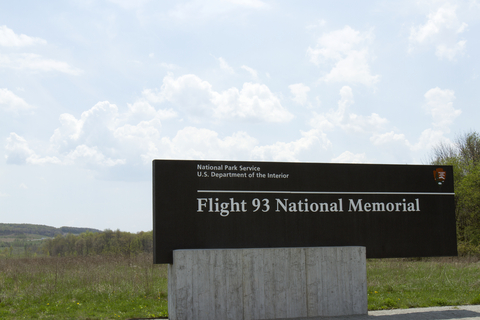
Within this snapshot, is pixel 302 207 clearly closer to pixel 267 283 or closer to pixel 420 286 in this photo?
pixel 267 283

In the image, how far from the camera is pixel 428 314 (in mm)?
9711

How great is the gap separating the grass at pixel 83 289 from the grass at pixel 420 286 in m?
6.32

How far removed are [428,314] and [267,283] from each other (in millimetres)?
3932

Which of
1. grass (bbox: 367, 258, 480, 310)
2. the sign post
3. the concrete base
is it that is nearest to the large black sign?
the sign post

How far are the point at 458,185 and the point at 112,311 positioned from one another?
2650 centimetres

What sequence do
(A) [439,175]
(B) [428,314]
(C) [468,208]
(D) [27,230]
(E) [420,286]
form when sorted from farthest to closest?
(D) [27,230]
(C) [468,208]
(E) [420,286]
(A) [439,175]
(B) [428,314]

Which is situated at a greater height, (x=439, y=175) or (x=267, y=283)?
(x=439, y=175)

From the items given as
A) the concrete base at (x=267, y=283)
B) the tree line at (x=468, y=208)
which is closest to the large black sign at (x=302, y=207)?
the concrete base at (x=267, y=283)

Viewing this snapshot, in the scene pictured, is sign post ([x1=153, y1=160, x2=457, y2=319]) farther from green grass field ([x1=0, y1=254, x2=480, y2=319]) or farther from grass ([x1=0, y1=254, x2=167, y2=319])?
grass ([x1=0, y1=254, x2=167, y2=319])

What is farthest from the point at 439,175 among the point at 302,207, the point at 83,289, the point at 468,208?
the point at 468,208

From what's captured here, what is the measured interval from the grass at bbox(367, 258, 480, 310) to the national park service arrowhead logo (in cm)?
319

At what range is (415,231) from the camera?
1066cm

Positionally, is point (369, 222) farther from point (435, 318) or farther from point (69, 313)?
point (69, 313)

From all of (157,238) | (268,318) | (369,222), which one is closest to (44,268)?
(157,238)
